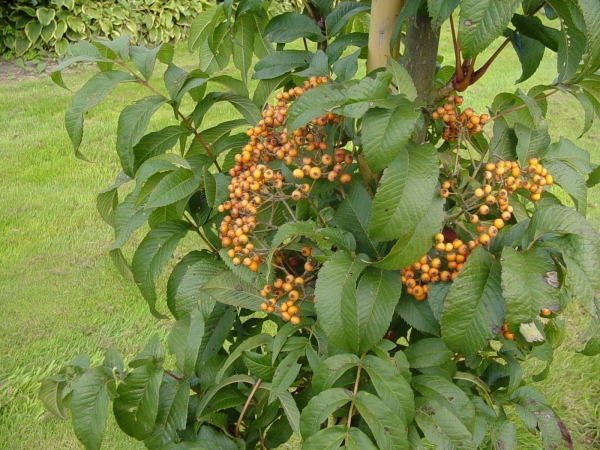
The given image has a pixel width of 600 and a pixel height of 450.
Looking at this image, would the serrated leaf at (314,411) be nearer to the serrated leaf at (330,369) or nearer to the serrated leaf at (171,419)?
the serrated leaf at (330,369)

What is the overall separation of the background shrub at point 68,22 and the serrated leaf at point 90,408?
5.97 metres

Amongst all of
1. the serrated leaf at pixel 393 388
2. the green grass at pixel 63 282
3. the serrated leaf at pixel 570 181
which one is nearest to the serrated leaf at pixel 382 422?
the serrated leaf at pixel 393 388

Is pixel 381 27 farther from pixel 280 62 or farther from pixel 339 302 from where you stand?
pixel 339 302

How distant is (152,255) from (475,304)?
2.21 feet

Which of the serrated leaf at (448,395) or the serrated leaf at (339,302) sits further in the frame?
the serrated leaf at (448,395)

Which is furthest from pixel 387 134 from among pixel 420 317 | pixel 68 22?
pixel 68 22

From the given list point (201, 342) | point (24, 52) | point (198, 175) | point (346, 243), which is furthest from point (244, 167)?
point (24, 52)

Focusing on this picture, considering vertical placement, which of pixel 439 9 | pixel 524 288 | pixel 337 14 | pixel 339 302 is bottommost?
pixel 339 302

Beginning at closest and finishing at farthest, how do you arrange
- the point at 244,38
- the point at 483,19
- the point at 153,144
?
1. the point at 483,19
2. the point at 153,144
3. the point at 244,38

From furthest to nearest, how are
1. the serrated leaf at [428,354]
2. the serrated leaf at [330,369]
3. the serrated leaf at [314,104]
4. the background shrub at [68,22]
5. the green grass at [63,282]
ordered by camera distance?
the background shrub at [68,22] → the green grass at [63,282] → the serrated leaf at [428,354] → the serrated leaf at [330,369] → the serrated leaf at [314,104]

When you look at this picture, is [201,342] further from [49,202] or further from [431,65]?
[49,202]

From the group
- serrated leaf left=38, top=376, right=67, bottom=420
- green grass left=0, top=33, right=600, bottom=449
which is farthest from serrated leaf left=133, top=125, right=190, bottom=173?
green grass left=0, top=33, right=600, bottom=449

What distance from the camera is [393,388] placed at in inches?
40.4

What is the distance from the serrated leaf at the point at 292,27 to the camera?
136 cm
